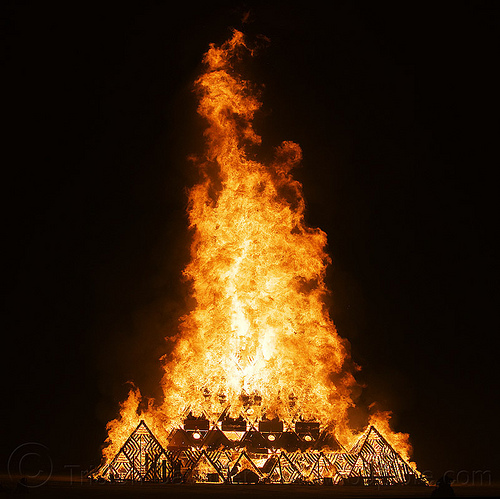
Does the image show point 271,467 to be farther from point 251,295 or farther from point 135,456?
point 251,295

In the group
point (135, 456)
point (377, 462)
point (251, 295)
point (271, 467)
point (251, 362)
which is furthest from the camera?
point (251, 362)

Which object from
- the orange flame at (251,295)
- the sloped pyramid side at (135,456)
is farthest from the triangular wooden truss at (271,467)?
the orange flame at (251,295)

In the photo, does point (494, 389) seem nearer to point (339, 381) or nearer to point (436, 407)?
point (436, 407)

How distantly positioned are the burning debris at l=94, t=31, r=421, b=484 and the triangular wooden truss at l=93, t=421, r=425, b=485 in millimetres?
40

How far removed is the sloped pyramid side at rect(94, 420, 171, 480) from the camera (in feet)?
84.8

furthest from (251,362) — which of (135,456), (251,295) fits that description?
(135,456)

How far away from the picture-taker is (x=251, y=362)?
Result: 29.6 meters

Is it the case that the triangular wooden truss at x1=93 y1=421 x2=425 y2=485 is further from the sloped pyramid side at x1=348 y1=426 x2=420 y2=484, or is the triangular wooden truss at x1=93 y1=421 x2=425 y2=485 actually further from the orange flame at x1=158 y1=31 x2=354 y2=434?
the orange flame at x1=158 y1=31 x2=354 y2=434

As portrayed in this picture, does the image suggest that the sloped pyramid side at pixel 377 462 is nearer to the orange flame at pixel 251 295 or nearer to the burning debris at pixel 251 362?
the burning debris at pixel 251 362

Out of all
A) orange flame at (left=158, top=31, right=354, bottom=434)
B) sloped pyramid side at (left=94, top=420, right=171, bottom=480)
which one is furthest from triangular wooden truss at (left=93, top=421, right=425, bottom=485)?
orange flame at (left=158, top=31, right=354, bottom=434)

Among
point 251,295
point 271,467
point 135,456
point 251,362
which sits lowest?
point 135,456

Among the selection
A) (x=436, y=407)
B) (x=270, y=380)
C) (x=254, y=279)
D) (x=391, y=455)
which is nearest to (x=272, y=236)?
(x=254, y=279)

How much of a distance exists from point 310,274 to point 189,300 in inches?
294

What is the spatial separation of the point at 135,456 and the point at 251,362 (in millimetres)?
5920
